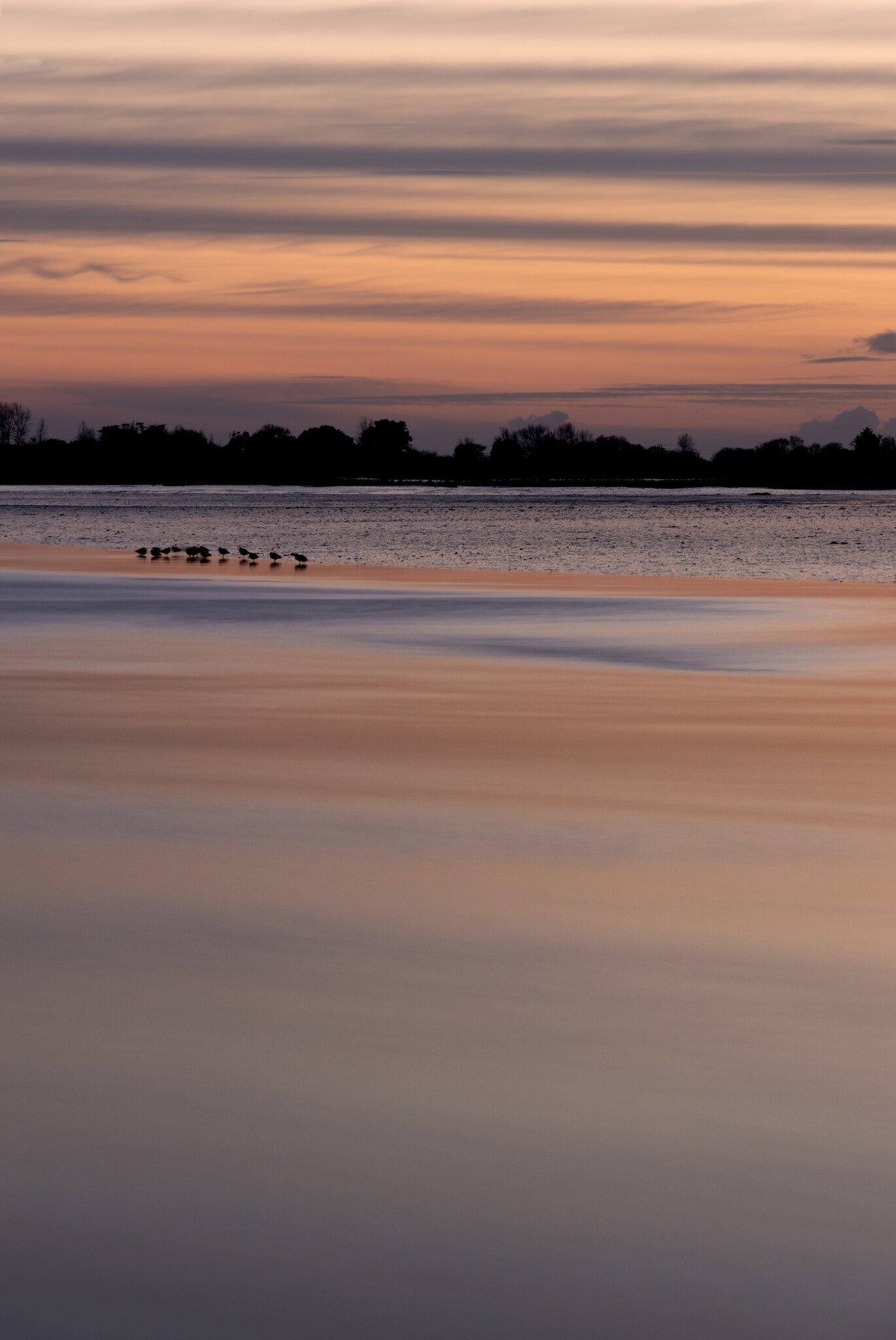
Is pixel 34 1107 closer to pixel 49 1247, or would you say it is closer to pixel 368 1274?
pixel 49 1247

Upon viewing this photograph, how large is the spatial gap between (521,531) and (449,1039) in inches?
2828

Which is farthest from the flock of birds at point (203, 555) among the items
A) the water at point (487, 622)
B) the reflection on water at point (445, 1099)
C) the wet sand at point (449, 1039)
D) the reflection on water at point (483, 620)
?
the reflection on water at point (445, 1099)

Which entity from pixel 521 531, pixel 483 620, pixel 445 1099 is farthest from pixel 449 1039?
pixel 521 531

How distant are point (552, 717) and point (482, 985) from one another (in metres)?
7.94

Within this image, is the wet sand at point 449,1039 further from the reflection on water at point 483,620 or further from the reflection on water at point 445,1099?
the reflection on water at point 483,620

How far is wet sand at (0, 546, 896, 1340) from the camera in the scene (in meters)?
4.70

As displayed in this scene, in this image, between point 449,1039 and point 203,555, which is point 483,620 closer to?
point 449,1039

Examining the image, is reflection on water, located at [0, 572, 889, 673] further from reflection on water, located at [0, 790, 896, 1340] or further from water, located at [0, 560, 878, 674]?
reflection on water, located at [0, 790, 896, 1340]

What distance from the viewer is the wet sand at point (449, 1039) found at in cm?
470

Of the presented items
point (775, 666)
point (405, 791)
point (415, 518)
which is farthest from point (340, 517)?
point (405, 791)

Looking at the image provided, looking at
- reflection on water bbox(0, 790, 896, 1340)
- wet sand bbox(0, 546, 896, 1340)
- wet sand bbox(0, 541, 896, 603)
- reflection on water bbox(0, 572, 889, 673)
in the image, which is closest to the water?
reflection on water bbox(0, 572, 889, 673)

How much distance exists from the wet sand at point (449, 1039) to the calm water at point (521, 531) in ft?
96.5

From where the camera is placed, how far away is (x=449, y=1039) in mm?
6508

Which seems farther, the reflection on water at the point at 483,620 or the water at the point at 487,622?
the reflection on water at the point at 483,620
